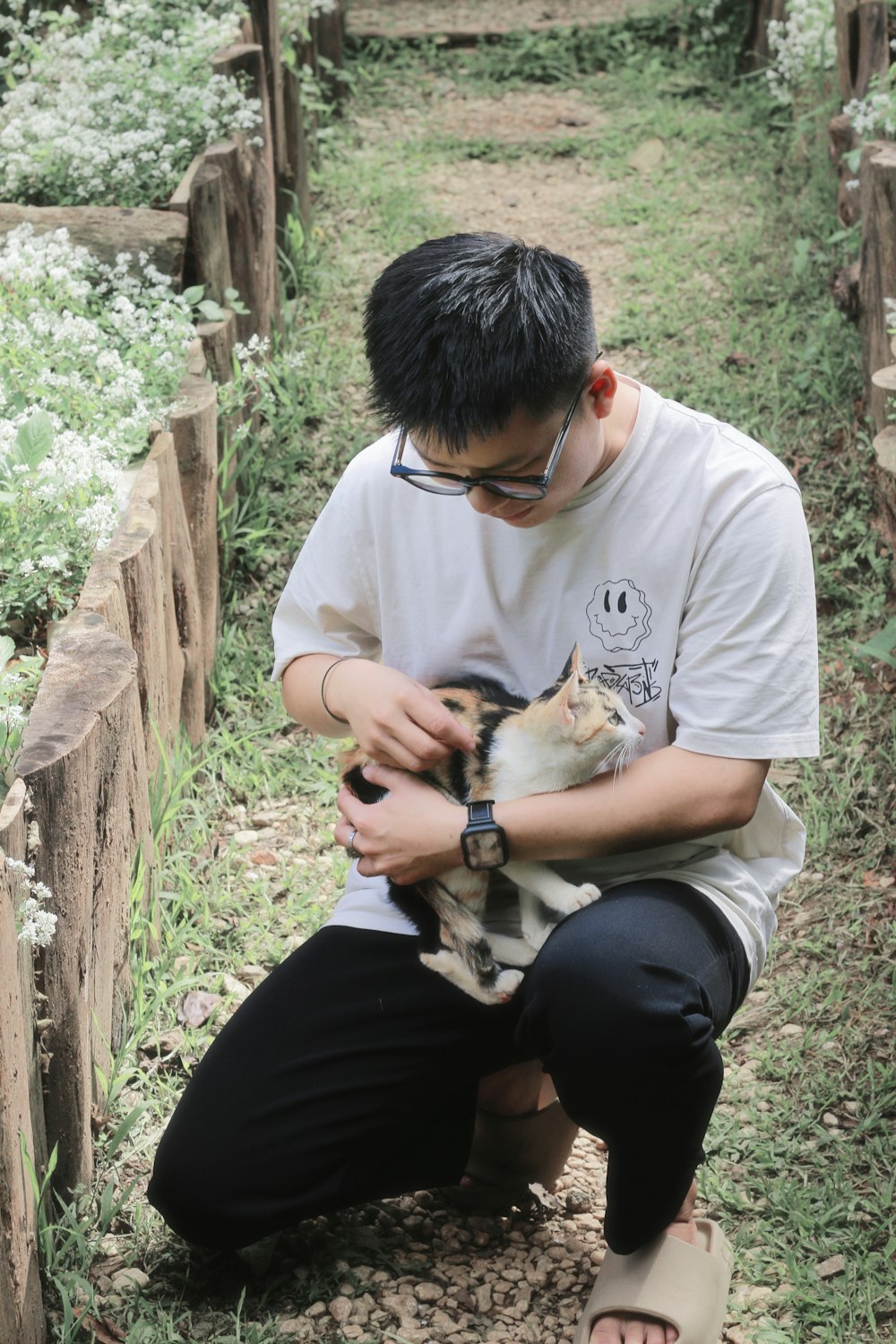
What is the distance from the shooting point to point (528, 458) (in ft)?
6.91

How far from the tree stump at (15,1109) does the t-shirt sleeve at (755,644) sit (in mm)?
1073

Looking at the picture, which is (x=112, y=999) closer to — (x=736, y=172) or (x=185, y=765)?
(x=185, y=765)

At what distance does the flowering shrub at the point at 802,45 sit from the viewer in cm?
602

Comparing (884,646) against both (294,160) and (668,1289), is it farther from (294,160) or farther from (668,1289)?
(294,160)

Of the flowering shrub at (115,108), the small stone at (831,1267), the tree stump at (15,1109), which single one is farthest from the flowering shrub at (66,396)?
the small stone at (831,1267)

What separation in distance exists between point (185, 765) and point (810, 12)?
15.7 ft

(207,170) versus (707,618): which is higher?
(207,170)

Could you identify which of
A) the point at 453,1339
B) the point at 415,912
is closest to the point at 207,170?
the point at 415,912

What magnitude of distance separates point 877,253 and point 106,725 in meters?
3.18

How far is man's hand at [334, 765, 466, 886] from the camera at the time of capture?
7.45ft

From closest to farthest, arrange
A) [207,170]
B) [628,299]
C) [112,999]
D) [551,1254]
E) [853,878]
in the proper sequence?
[551,1254] → [112,999] → [853,878] → [207,170] → [628,299]

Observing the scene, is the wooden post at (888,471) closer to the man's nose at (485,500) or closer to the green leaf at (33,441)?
the man's nose at (485,500)

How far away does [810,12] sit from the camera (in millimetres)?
6184

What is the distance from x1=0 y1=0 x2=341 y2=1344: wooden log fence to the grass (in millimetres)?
167
